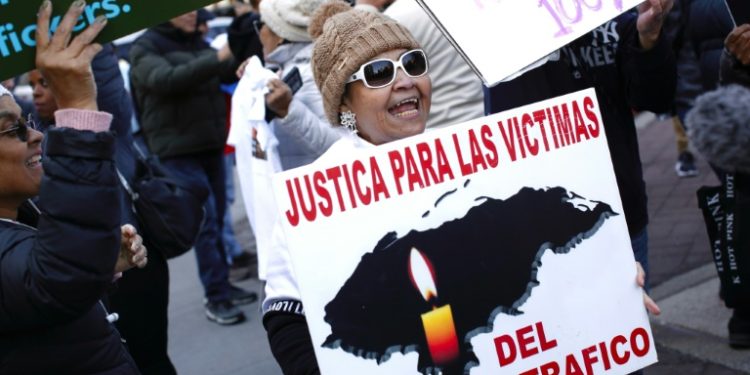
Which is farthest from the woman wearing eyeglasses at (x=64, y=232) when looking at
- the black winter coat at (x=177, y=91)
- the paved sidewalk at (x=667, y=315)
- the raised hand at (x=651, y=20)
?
the black winter coat at (x=177, y=91)

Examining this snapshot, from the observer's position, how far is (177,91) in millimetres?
6035

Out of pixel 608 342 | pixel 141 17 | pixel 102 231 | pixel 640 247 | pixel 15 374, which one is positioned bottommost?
pixel 640 247

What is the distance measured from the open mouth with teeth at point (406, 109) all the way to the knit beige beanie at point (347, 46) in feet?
0.47

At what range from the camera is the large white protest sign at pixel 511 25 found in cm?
243

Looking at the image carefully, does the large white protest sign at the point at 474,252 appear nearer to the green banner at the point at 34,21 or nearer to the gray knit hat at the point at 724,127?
the green banner at the point at 34,21

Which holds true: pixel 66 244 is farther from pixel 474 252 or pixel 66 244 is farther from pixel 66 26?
pixel 474 252

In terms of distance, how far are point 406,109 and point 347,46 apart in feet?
0.77

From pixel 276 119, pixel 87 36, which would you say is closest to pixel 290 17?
pixel 276 119

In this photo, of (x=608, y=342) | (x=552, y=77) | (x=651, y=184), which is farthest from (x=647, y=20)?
(x=651, y=184)

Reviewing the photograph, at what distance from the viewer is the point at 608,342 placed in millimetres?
2279

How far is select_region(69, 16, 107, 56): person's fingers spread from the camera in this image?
6.70ft

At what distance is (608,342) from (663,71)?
990 mm

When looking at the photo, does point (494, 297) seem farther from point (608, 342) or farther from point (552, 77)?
point (552, 77)

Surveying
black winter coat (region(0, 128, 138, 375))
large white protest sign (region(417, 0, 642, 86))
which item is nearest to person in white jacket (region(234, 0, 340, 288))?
large white protest sign (region(417, 0, 642, 86))
